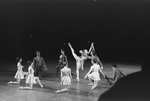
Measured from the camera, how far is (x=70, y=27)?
68.5 ft

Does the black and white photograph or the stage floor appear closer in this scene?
the stage floor

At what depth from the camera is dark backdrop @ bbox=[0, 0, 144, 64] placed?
19453 mm

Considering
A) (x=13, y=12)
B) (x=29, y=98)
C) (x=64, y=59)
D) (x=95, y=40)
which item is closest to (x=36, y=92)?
(x=29, y=98)

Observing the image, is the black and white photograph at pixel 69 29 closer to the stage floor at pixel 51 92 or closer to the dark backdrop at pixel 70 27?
the dark backdrop at pixel 70 27

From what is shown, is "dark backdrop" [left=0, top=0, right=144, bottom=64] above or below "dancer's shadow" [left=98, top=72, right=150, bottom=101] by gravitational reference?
above

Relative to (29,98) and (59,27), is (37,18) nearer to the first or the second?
(59,27)

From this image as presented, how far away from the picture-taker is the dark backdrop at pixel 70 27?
1945 centimetres

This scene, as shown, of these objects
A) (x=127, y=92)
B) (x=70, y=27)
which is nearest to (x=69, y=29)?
(x=70, y=27)

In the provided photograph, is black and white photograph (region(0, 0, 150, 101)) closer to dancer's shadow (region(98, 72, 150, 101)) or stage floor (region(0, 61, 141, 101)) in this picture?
stage floor (region(0, 61, 141, 101))

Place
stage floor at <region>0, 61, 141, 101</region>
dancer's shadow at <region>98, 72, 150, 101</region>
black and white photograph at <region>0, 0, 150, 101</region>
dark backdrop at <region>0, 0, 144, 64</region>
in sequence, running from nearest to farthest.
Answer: dancer's shadow at <region>98, 72, 150, 101</region>
stage floor at <region>0, 61, 141, 101</region>
black and white photograph at <region>0, 0, 150, 101</region>
dark backdrop at <region>0, 0, 144, 64</region>

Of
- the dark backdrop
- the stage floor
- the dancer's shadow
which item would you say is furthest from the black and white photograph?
the dancer's shadow

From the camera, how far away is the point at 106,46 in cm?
2178

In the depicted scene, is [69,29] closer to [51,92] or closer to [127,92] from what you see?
[51,92]

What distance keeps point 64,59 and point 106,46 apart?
1239cm
